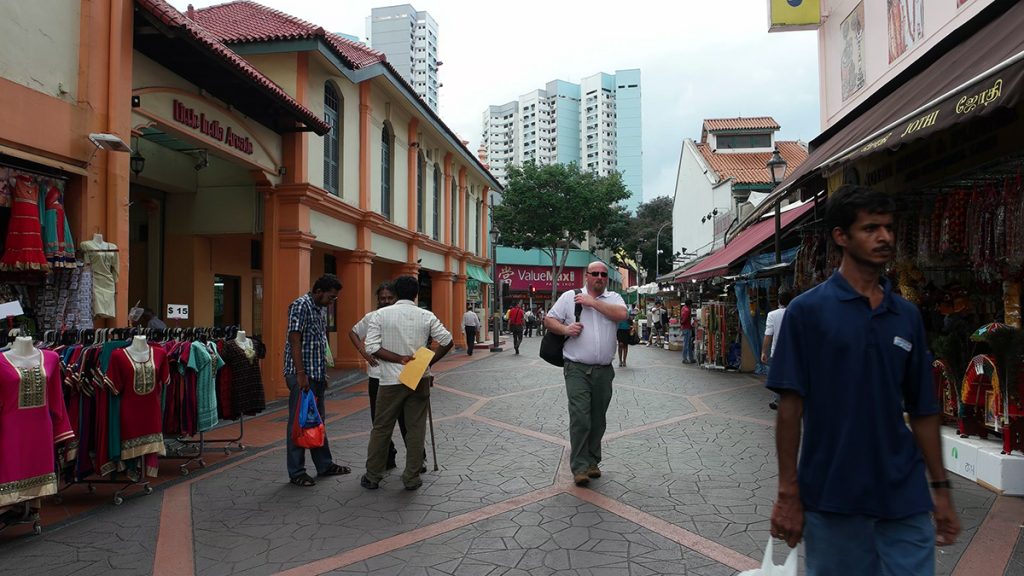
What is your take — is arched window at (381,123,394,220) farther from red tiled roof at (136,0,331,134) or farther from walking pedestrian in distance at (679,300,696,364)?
walking pedestrian in distance at (679,300,696,364)

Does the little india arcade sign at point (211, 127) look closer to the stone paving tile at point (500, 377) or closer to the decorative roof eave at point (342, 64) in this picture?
the decorative roof eave at point (342, 64)

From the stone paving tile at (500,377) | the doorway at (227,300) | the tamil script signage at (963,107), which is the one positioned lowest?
the stone paving tile at (500,377)

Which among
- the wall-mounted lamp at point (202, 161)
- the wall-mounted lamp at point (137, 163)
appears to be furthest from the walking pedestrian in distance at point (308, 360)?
the wall-mounted lamp at point (202, 161)

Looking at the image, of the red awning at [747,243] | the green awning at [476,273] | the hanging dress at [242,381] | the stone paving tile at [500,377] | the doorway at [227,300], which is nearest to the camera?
the hanging dress at [242,381]

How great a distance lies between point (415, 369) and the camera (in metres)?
→ 5.39

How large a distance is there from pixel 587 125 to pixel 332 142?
4770 inches

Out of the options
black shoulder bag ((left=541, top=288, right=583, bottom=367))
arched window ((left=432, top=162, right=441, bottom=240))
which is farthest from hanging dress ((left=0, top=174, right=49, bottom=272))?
arched window ((left=432, top=162, right=441, bottom=240))

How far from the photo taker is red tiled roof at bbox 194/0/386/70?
36.5ft

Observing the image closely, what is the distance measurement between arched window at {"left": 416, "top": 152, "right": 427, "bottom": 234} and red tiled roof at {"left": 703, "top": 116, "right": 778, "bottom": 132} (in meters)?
17.0

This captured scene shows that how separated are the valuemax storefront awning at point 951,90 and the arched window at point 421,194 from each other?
45.0 feet

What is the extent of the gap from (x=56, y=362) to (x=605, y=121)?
12979 cm

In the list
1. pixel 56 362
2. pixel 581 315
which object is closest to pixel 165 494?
pixel 56 362

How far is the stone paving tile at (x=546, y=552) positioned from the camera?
12.1 feet

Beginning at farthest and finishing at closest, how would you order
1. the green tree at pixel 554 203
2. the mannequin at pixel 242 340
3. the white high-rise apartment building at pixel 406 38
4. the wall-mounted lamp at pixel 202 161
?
the white high-rise apartment building at pixel 406 38 < the green tree at pixel 554 203 < the wall-mounted lamp at pixel 202 161 < the mannequin at pixel 242 340
